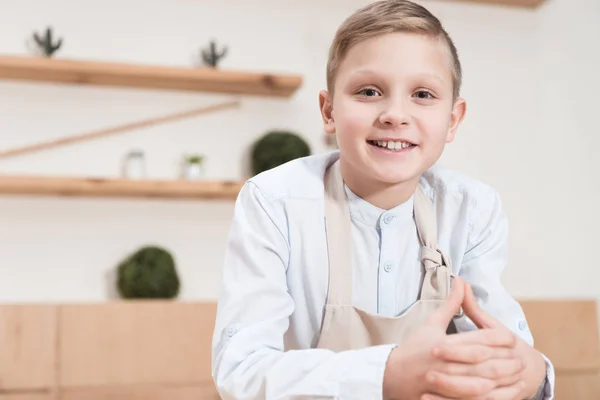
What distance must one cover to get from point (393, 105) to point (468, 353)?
0.37 metres

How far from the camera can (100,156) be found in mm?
3080

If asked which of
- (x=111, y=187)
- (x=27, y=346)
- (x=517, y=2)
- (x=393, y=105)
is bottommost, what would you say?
(x=27, y=346)

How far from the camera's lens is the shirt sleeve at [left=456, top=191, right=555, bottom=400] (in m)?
1.16

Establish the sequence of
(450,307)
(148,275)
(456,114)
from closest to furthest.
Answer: (450,307) < (456,114) < (148,275)

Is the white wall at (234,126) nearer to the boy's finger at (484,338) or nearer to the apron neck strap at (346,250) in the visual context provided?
the apron neck strap at (346,250)

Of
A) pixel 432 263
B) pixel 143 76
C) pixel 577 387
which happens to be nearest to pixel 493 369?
pixel 432 263

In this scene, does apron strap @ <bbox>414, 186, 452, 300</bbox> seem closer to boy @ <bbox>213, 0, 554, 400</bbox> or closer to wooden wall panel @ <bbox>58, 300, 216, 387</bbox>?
boy @ <bbox>213, 0, 554, 400</bbox>

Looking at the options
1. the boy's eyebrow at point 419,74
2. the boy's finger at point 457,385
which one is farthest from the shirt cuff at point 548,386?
the boy's eyebrow at point 419,74

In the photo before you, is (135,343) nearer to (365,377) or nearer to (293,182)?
(293,182)

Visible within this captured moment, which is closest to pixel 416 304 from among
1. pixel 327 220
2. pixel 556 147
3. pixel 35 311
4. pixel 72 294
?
pixel 327 220

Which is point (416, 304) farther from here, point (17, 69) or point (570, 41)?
point (570, 41)

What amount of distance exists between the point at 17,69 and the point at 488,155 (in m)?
2.11

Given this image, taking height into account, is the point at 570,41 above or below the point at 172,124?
above

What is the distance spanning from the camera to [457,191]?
1.24m
